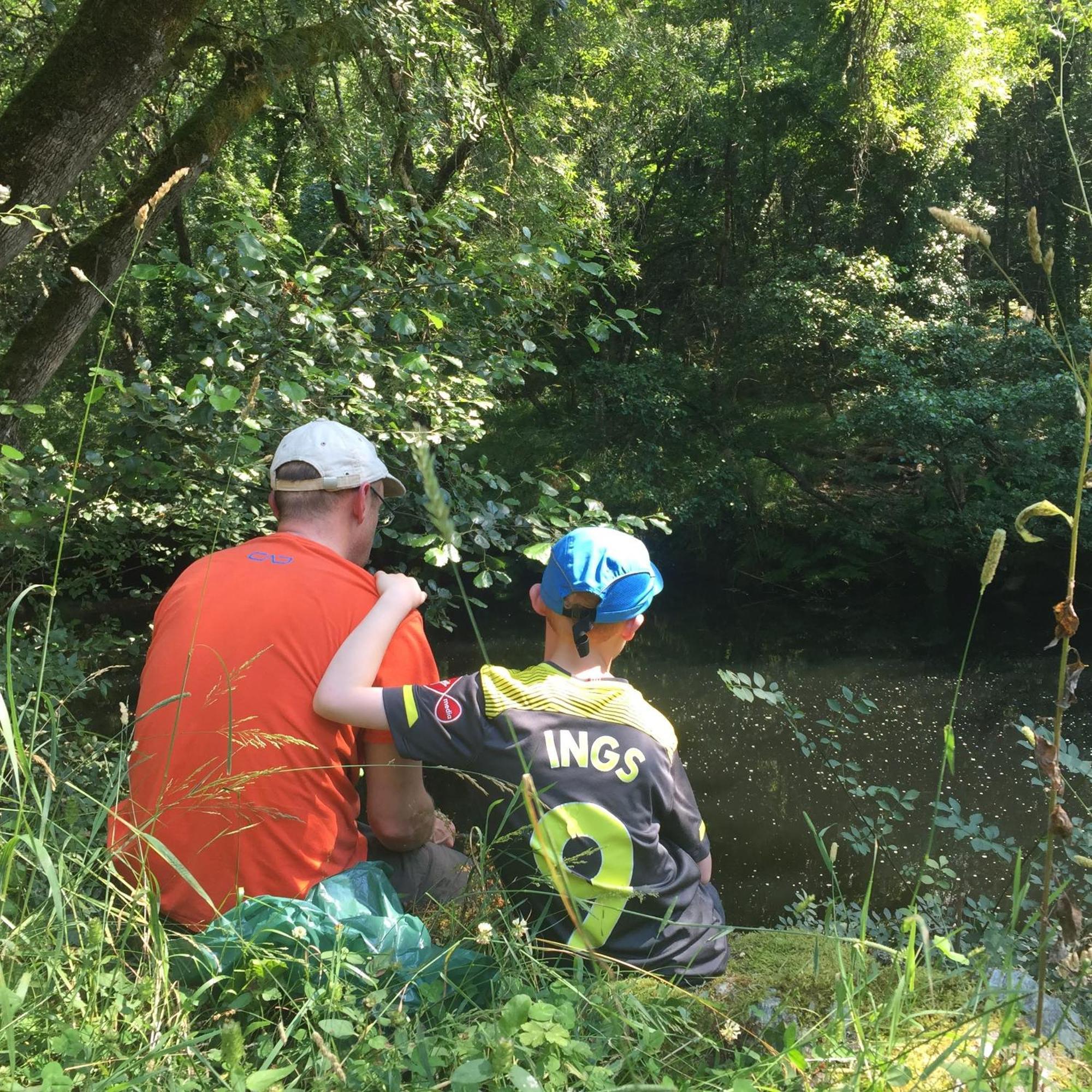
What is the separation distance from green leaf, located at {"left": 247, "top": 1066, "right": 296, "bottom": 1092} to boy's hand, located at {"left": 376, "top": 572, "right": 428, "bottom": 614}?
0.92 meters

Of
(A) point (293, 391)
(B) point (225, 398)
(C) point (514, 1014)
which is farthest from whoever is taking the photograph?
(A) point (293, 391)

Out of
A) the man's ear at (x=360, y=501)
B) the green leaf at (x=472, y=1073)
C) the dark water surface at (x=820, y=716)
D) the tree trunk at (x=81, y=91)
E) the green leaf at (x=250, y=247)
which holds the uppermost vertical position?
the tree trunk at (x=81, y=91)

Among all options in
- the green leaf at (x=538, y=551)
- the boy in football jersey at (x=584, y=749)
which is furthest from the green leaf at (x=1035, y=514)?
the green leaf at (x=538, y=551)

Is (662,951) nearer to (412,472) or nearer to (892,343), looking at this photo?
(412,472)

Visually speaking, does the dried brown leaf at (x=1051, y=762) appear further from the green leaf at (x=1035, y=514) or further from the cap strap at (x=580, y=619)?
the cap strap at (x=580, y=619)

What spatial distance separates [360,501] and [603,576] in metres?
0.62

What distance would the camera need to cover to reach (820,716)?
9547 millimetres

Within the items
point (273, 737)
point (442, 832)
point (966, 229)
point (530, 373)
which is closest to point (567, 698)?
point (273, 737)

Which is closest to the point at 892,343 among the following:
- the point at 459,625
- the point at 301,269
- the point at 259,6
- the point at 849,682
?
the point at 849,682

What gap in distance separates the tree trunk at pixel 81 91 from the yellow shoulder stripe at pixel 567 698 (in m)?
2.64

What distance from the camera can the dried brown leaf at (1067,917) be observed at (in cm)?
118

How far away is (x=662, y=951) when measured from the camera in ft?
5.79

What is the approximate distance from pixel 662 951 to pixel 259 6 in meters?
4.57

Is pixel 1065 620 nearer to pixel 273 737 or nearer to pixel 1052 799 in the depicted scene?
pixel 1052 799
